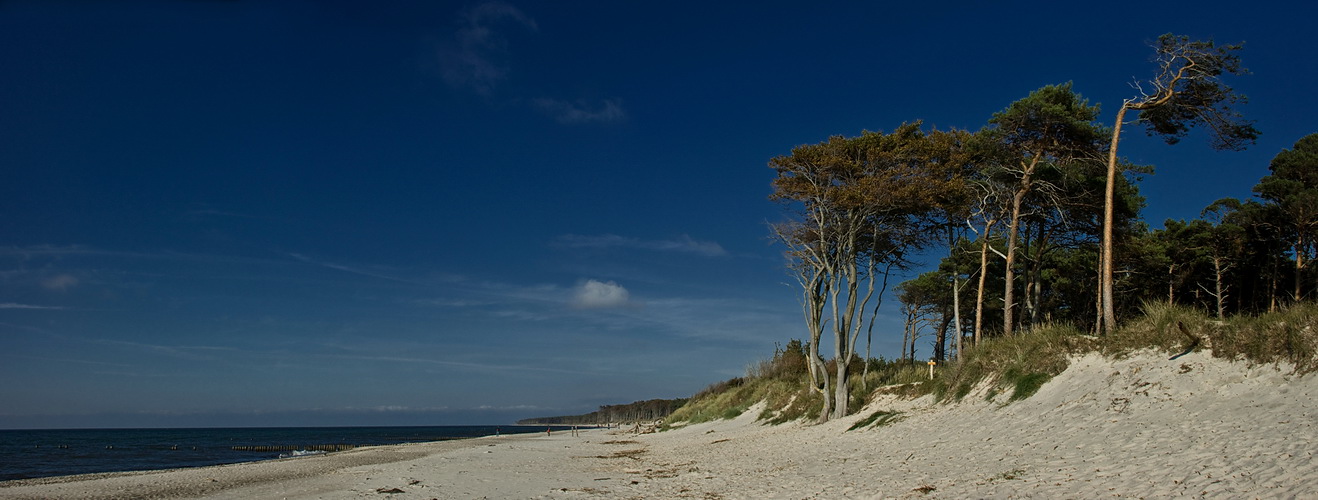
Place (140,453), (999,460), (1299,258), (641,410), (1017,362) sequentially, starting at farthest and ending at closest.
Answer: (641,410), (140,453), (1299,258), (1017,362), (999,460)

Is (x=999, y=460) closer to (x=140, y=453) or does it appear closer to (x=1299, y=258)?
(x=1299, y=258)

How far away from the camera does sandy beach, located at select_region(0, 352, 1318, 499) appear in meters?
8.32

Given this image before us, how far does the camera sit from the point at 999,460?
36.4ft

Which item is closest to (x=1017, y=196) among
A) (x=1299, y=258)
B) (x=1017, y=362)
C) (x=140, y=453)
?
(x=1017, y=362)

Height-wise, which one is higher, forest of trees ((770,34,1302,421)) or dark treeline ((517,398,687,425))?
forest of trees ((770,34,1302,421))

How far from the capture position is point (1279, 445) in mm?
8125

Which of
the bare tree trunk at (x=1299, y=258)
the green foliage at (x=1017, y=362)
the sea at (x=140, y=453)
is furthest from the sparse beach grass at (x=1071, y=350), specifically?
the sea at (x=140, y=453)

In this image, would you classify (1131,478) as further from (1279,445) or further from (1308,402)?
(1308,402)

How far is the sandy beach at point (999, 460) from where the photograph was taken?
8320mm

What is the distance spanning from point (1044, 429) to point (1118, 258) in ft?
72.7

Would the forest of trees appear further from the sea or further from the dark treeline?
the dark treeline

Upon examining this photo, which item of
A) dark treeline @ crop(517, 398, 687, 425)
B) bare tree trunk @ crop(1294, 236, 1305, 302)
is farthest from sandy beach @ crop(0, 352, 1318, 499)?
dark treeline @ crop(517, 398, 687, 425)

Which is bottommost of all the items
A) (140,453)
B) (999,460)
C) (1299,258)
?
(140,453)

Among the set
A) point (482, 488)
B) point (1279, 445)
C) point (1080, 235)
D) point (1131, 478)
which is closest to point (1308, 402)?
point (1279, 445)
